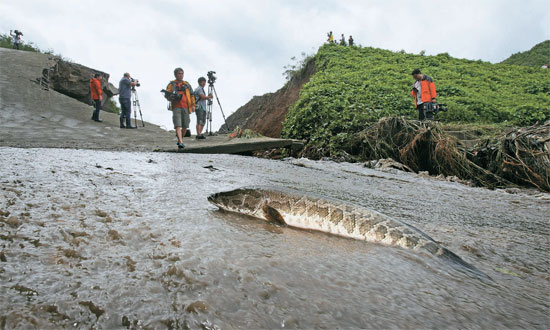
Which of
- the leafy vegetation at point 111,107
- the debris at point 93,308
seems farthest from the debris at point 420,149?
the leafy vegetation at point 111,107

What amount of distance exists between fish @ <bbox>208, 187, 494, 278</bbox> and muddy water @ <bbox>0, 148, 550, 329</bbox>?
0.51ft

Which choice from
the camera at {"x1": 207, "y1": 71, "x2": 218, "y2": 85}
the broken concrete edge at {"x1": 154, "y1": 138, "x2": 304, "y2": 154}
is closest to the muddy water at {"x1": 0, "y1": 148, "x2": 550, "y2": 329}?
the broken concrete edge at {"x1": 154, "y1": 138, "x2": 304, "y2": 154}

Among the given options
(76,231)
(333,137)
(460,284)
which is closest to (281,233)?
(460,284)

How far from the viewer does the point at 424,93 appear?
1061 centimetres

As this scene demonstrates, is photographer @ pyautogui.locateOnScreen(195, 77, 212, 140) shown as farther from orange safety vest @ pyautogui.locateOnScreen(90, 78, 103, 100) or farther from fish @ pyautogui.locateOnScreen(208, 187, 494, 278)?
fish @ pyautogui.locateOnScreen(208, 187, 494, 278)

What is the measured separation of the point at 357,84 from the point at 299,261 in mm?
15504

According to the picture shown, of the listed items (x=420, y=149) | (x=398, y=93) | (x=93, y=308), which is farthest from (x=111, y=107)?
(x=93, y=308)

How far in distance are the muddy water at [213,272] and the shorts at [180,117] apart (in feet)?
20.5

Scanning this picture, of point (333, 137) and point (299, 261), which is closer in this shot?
point (299, 261)

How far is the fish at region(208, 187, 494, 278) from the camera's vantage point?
7.34 feet

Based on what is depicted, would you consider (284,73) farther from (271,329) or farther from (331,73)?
(271,329)

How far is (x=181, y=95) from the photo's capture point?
860cm

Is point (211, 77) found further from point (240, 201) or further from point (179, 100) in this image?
point (240, 201)

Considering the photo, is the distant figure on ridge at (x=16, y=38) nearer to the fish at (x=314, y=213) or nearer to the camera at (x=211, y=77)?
the camera at (x=211, y=77)
